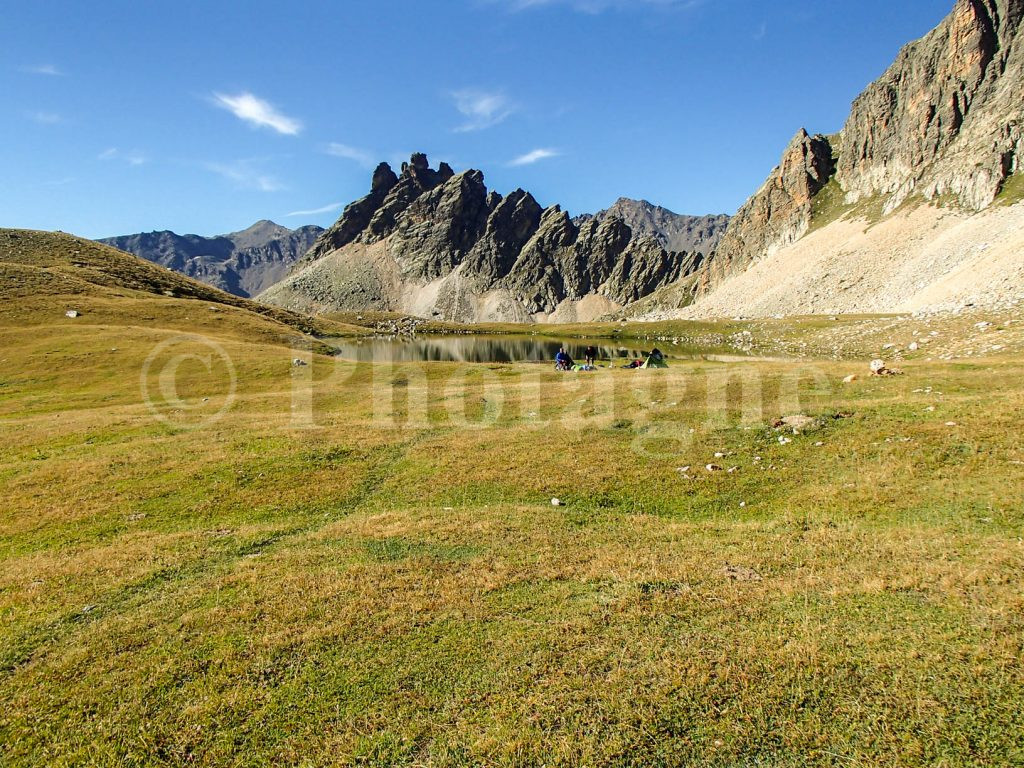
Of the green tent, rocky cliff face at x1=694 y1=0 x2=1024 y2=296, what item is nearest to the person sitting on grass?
the green tent

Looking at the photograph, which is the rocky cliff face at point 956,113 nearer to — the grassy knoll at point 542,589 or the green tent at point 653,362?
the green tent at point 653,362

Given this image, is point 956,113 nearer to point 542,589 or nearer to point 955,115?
point 955,115

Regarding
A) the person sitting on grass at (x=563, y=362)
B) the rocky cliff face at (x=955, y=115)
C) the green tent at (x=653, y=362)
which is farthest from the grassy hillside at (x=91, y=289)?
the rocky cliff face at (x=955, y=115)

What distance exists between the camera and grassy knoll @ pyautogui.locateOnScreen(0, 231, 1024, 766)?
8.41 metres

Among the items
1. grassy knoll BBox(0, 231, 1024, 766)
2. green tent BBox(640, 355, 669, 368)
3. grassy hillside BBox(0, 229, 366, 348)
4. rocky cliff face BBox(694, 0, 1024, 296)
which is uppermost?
rocky cliff face BBox(694, 0, 1024, 296)

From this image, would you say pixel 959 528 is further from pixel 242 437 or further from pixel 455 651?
pixel 242 437

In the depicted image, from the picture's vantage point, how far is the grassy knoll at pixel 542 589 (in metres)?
8.41

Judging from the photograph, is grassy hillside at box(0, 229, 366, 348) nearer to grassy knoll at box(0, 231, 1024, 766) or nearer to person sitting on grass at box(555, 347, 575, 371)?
person sitting on grass at box(555, 347, 575, 371)

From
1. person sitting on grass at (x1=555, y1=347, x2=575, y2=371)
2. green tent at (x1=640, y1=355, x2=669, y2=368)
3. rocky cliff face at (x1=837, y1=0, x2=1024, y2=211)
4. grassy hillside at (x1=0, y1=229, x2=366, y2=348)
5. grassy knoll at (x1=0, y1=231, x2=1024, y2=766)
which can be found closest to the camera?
grassy knoll at (x1=0, y1=231, x2=1024, y2=766)

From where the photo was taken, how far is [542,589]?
13141 millimetres

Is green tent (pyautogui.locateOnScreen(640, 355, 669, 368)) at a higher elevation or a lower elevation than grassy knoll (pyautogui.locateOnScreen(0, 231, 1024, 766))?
higher

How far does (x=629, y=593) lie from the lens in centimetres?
1250

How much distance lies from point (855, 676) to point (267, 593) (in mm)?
13758

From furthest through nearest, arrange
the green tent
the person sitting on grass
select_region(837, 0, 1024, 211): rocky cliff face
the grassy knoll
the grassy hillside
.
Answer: select_region(837, 0, 1024, 211): rocky cliff face
the grassy hillside
the person sitting on grass
the green tent
the grassy knoll
